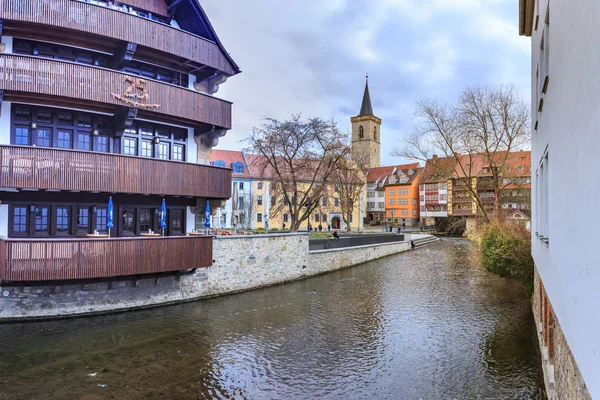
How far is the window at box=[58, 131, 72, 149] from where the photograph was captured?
1362 cm

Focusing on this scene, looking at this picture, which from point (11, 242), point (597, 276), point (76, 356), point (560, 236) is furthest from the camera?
point (11, 242)

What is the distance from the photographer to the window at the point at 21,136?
511 inches

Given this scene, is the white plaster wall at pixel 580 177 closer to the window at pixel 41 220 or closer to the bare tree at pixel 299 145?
the window at pixel 41 220

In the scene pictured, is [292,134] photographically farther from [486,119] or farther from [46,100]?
[46,100]

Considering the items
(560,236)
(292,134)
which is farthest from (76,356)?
(292,134)

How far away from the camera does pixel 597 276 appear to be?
3.02 metres

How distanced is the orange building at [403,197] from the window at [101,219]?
60956 millimetres

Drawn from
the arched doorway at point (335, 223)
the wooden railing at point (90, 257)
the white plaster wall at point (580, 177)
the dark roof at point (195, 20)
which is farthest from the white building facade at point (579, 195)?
the arched doorway at point (335, 223)

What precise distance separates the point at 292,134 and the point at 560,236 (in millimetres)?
23680

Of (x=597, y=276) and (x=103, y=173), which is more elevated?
(x=103, y=173)

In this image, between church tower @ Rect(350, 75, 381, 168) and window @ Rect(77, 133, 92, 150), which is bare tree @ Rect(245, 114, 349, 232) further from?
church tower @ Rect(350, 75, 381, 168)

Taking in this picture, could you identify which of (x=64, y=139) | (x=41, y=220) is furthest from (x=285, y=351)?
(x=64, y=139)

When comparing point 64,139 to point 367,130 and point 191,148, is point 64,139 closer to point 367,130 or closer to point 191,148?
point 191,148

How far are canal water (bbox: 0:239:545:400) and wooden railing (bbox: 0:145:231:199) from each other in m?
4.33
